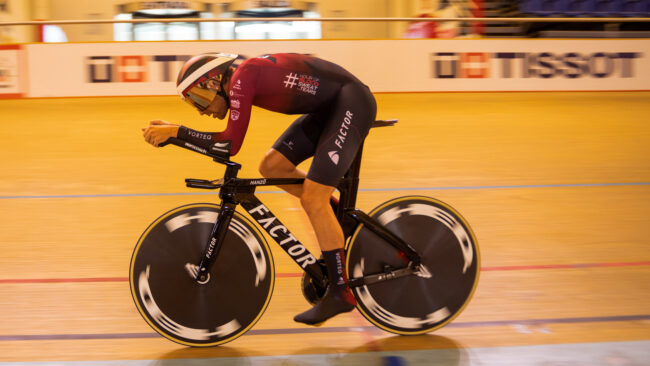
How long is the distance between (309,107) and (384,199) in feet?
9.09

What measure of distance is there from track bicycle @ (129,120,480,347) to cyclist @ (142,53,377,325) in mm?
66

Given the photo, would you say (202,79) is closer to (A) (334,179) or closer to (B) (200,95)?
(B) (200,95)

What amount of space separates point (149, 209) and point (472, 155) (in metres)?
3.43

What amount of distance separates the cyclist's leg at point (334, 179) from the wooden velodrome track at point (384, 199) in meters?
0.23

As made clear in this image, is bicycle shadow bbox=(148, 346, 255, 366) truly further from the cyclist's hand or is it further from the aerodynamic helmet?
the aerodynamic helmet

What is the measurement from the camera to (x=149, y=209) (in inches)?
210

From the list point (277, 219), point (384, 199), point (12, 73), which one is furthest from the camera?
point (12, 73)

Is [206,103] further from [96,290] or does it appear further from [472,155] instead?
[472,155]

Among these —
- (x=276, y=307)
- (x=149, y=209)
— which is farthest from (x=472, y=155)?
(x=276, y=307)

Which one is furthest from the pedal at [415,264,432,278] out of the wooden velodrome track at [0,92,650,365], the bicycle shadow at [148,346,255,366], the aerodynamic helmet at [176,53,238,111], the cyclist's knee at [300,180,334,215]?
the aerodynamic helmet at [176,53,238,111]

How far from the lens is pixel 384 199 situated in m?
5.60

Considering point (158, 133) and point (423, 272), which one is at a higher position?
point (158, 133)

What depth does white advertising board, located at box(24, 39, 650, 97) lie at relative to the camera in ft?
35.4

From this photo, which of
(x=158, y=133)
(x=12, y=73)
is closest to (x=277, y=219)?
(x=158, y=133)
